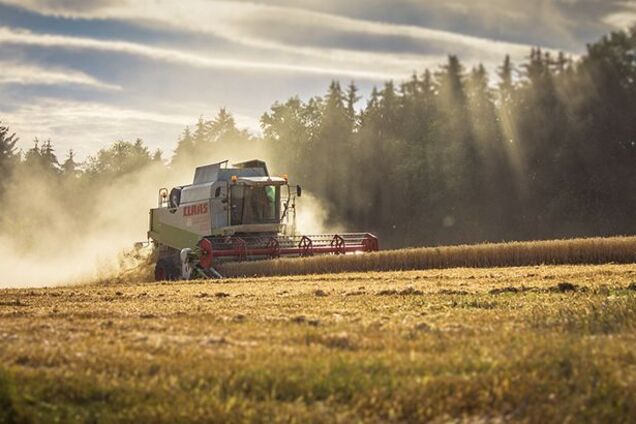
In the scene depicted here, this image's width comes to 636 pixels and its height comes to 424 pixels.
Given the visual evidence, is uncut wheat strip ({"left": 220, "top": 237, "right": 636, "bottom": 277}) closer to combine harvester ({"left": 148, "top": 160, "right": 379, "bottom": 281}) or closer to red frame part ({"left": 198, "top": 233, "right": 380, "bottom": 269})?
red frame part ({"left": 198, "top": 233, "right": 380, "bottom": 269})

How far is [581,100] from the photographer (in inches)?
2359

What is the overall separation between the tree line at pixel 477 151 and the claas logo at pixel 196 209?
1266 inches

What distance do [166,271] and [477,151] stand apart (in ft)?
132

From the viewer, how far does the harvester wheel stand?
105 feet

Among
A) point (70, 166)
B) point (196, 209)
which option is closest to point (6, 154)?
point (70, 166)

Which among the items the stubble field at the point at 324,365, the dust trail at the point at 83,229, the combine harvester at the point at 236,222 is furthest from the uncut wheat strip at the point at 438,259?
the stubble field at the point at 324,365

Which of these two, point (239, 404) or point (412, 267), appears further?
point (412, 267)

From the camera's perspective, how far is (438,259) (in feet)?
97.1

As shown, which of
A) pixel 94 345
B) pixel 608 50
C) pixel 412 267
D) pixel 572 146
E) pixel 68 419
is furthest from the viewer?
pixel 572 146

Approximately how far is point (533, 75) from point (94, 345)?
193 feet

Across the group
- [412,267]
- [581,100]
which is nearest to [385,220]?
[581,100]

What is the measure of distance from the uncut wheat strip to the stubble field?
1515 centimetres

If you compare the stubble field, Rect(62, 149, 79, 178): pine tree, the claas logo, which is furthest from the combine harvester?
Rect(62, 149, 79, 178): pine tree

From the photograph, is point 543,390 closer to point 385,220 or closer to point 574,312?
point 574,312
